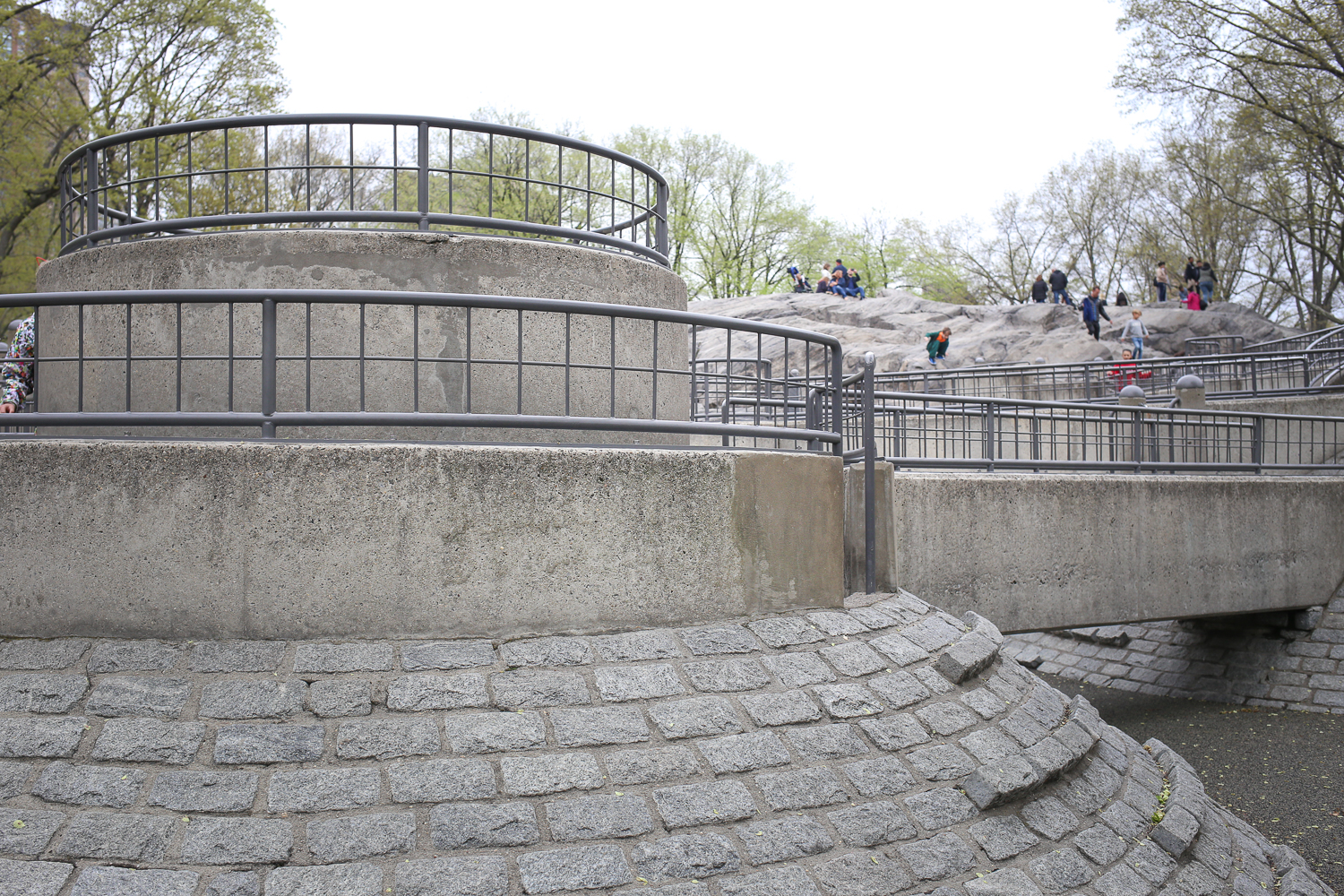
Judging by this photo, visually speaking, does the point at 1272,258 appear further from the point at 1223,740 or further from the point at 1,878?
the point at 1,878

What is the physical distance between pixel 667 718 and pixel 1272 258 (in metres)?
45.4

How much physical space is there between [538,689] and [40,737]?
206 centimetres

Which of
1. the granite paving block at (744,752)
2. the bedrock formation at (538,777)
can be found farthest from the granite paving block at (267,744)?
the granite paving block at (744,752)

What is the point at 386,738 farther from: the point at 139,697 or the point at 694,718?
the point at 694,718

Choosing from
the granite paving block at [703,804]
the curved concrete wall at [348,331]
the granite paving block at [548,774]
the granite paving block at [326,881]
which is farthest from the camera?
the curved concrete wall at [348,331]

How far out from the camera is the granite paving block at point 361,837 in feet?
12.2

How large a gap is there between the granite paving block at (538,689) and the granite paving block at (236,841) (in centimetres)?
105

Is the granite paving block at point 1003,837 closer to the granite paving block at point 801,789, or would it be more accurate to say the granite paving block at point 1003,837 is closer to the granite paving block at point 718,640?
the granite paving block at point 801,789

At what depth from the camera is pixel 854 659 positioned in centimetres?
546

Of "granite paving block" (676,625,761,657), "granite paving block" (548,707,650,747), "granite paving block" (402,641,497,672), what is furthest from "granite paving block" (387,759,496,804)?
"granite paving block" (676,625,761,657)

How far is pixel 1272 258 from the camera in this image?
40844mm

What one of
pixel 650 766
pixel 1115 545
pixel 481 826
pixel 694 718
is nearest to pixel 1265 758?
pixel 1115 545

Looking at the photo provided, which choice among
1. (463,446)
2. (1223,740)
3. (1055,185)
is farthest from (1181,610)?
(1055,185)

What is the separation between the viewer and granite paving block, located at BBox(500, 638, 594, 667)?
4648mm
